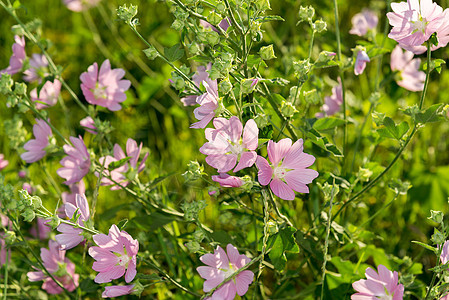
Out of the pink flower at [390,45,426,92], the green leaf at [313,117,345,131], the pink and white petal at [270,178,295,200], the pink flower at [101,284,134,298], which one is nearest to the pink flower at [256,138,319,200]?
the pink and white petal at [270,178,295,200]

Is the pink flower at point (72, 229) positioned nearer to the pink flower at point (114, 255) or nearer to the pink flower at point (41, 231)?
the pink flower at point (114, 255)

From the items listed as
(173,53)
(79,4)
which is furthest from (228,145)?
(79,4)

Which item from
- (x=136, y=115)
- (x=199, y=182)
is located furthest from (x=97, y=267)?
(x=136, y=115)

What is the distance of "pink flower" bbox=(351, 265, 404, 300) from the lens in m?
1.04

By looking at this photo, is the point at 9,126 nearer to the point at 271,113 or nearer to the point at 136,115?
the point at 271,113

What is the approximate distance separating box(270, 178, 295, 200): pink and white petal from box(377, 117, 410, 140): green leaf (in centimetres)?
25

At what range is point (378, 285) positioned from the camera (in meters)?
1.05

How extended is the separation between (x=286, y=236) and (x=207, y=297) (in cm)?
19

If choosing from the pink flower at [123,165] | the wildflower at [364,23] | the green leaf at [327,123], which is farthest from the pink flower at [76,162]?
the wildflower at [364,23]

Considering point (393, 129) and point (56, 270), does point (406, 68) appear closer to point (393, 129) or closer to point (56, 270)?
point (393, 129)

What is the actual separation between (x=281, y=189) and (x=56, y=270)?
659 millimetres

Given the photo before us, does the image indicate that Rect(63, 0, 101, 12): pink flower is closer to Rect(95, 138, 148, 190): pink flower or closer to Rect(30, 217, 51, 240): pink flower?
Rect(30, 217, 51, 240): pink flower

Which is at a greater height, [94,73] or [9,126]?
[94,73]

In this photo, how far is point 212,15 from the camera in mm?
966
